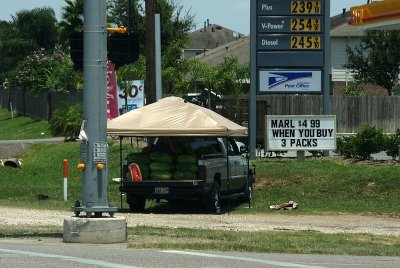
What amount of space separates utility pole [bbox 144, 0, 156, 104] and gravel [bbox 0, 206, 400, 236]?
30.4ft

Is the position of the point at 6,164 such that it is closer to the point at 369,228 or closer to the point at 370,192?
the point at 370,192

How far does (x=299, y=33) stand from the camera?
31906 millimetres

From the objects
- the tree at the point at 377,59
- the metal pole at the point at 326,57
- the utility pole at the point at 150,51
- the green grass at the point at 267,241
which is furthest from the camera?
the tree at the point at 377,59

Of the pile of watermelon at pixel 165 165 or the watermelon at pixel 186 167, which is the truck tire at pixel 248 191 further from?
the watermelon at pixel 186 167

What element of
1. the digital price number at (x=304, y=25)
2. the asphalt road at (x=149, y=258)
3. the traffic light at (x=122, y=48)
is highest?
the digital price number at (x=304, y=25)

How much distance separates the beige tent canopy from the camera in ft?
72.9

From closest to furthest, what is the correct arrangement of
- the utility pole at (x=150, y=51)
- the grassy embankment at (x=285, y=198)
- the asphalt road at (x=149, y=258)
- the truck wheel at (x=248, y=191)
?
the asphalt road at (x=149, y=258)
the grassy embankment at (x=285, y=198)
the truck wheel at (x=248, y=191)
the utility pole at (x=150, y=51)

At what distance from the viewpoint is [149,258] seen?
13.5 metres

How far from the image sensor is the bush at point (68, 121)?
4681 centimetres

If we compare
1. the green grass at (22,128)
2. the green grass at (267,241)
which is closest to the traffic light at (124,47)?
the green grass at (267,241)

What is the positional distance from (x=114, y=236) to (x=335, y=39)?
5461cm

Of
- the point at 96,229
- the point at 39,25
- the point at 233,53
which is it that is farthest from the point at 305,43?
the point at 39,25

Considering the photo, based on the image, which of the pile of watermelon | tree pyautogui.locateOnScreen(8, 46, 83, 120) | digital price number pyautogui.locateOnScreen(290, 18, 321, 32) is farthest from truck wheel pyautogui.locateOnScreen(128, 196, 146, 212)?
tree pyautogui.locateOnScreen(8, 46, 83, 120)

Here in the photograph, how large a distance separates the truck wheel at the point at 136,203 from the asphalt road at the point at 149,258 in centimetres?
828
